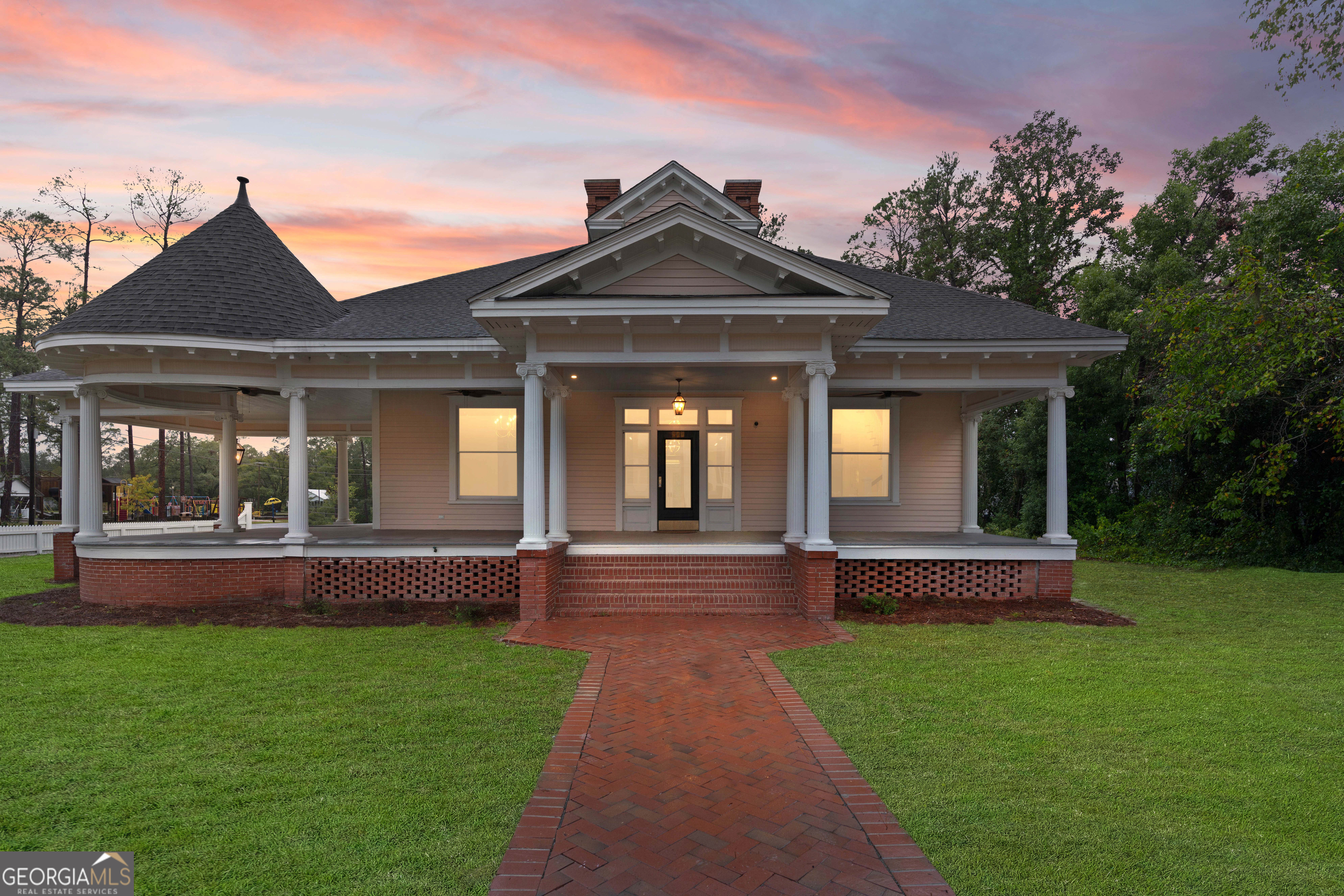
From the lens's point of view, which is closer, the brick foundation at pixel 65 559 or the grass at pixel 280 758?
the grass at pixel 280 758

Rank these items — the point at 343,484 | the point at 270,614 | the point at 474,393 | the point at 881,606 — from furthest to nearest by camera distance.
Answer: the point at 343,484
the point at 474,393
the point at 881,606
the point at 270,614

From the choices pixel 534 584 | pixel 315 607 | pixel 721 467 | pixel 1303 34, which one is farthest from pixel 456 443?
pixel 1303 34

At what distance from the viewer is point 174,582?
948 centimetres

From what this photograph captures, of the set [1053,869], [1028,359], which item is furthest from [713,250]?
[1053,869]

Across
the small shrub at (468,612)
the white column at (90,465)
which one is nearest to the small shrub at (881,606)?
the small shrub at (468,612)

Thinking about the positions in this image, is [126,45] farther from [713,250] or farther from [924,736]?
[924,736]

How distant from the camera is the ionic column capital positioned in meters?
8.56

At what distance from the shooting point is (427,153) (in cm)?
1627

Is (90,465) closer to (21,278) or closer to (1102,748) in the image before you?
(1102,748)

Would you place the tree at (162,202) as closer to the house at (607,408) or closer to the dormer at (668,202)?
the house at (607,408)

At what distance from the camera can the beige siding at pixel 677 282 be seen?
839 cm

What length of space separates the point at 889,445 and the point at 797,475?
10.5 feet

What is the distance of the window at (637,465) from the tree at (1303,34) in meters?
11.3

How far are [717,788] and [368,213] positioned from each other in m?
21.8
